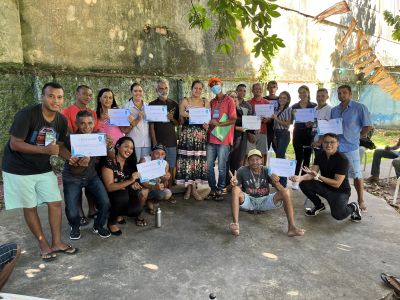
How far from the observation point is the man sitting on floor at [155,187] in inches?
163

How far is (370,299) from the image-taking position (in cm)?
275

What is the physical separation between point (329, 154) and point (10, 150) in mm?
3841

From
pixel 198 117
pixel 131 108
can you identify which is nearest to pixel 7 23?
pixel 131 108

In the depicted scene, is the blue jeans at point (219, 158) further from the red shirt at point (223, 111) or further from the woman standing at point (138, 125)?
the woman standing at point (138, 125)

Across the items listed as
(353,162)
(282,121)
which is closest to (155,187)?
(282,121)

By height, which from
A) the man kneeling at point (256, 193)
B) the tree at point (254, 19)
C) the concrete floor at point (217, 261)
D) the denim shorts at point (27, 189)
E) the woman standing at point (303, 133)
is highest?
the tree at point (254, 19)

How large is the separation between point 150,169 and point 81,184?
32.0 inches

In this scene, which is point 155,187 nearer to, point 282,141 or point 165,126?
point 165,126

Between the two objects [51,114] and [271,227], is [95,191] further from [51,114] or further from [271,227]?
[271,227]

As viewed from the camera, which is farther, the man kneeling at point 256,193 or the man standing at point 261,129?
the man standing at point 261,129

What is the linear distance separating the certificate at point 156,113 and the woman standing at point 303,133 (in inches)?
89.2

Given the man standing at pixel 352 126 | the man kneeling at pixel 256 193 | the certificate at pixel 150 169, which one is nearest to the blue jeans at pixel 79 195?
the certificate at pixel 150 169

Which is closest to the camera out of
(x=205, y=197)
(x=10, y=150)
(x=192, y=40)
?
(x=10, y=150)

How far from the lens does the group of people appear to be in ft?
10.2
